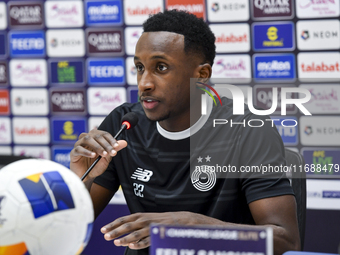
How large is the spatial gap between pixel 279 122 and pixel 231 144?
92 centimetres

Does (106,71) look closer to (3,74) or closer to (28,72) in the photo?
(28,72)

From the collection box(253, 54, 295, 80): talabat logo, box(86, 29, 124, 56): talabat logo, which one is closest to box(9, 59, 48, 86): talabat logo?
box(86, 29, 124, 56): talabat logo

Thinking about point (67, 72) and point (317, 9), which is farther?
point (67, 72)

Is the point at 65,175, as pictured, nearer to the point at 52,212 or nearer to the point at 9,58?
the point at 52,212

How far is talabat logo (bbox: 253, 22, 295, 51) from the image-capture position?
210 centimetres

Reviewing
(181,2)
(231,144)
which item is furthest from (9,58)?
(231,144)

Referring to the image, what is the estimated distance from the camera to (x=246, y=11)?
2.13m

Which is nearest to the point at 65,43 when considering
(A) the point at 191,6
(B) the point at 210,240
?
(A) the point at 191,6

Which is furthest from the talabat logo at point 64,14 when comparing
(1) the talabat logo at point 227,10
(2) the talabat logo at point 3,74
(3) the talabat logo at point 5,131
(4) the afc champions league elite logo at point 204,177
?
(4) the afc champions league elite logo at point 204,177

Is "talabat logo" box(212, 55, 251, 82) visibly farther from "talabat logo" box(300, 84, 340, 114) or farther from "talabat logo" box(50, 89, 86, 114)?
"talabat logo" box(50, 89, 86, 114)

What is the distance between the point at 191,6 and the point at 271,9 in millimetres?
438

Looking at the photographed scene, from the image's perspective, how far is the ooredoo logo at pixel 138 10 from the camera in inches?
88.0

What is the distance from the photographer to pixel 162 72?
109 centimetres

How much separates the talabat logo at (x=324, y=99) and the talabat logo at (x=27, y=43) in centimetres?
156
